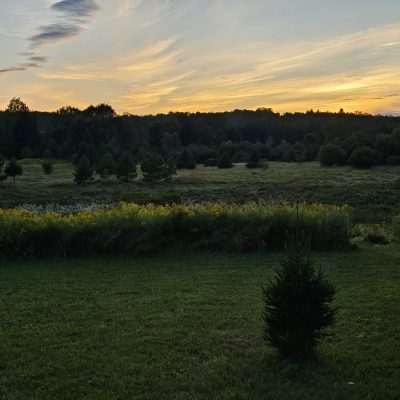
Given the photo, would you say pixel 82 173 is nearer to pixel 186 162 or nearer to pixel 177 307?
pixel 186 162

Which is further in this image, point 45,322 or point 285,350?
point 45,322

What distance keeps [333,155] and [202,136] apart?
143ft

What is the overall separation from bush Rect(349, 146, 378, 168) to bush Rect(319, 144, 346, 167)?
8.17ft

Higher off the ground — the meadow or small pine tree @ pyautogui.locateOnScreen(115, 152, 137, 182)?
small pine tree @ pyautogui.locateOnScreen(115, 152, 137, 182)

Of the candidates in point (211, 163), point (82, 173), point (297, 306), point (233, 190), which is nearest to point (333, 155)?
point (211, 163)

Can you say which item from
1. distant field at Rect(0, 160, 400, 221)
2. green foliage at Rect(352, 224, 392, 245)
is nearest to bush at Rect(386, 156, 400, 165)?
distant field at Rect(0, 160, 400, 221)

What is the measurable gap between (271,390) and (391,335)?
2272 mm

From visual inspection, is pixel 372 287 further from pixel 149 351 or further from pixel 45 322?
pixel 45 322

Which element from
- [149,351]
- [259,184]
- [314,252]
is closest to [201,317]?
[149,351]

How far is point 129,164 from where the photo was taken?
5416 centimetres

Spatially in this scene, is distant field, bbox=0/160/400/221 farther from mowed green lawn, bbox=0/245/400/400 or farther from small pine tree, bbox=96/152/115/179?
mowed green lawn, bbox=0/245/400/400

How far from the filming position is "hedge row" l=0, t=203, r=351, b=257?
40.0 ft

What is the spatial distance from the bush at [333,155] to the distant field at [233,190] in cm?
765

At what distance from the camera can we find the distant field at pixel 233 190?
1346 inches
